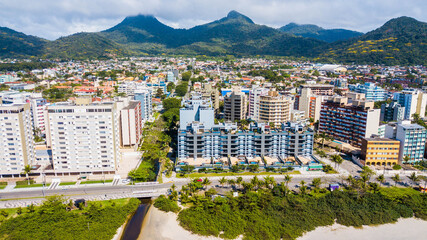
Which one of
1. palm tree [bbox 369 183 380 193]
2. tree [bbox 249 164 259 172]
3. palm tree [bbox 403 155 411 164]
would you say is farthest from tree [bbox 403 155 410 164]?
tree [bbox 249 164 259 172]

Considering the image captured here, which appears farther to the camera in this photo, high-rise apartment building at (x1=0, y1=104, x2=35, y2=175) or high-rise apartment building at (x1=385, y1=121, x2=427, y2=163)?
high-rise apartment building at (x1=385, y1=121, x2=427, y2=163)

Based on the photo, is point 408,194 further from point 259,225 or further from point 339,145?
point 259,225

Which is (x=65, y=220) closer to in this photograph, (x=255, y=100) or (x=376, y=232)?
(x=376, y=232)

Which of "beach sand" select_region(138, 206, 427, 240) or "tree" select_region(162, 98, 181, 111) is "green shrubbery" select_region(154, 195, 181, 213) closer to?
"beach sand" select_region(138, 206, 427, 240)

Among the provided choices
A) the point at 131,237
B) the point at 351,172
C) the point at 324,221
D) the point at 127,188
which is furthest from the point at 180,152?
the point at 351,172

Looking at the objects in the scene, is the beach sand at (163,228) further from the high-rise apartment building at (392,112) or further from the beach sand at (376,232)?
the high-rise apartment building at (392,112)

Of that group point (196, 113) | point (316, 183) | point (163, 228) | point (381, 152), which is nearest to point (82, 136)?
point (163, 228)

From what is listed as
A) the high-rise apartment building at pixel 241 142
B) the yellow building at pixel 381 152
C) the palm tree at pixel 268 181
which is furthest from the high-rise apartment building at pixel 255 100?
the palm tree at pixel 268 181
